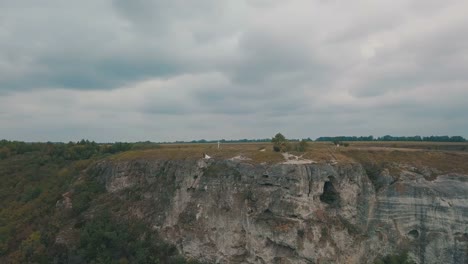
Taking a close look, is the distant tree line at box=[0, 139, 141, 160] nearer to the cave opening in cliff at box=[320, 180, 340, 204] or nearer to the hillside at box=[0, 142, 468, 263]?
the hillside at box=[0, 142, 468, 263]

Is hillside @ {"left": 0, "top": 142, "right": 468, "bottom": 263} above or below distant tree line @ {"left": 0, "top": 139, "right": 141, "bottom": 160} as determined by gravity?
below

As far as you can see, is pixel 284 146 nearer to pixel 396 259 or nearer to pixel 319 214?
pixel 319 214

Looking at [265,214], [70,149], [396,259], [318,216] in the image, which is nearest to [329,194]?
[318,216]

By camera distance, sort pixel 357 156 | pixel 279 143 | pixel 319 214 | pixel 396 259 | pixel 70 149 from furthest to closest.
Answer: pixel 70 149 < pixel 279 143 < pixel 357 156 < pixel 396 259 < pixel 319 214

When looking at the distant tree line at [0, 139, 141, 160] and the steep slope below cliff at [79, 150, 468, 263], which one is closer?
the steep slope below cliff at [79, 150, 468, 263]

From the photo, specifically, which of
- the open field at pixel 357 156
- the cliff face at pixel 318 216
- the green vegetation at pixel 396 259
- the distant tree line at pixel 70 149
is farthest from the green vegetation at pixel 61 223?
the green vegetation at pixel 396 259

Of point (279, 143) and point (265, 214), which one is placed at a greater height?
point (279, 143)

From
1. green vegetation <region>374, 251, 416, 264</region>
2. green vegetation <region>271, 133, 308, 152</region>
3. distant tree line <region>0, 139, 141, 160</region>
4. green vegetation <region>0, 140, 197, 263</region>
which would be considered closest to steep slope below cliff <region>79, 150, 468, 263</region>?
green vegetation <region>374, 251, 416, 264</region>
